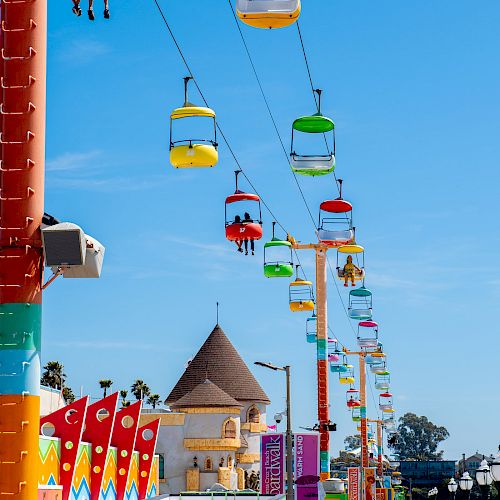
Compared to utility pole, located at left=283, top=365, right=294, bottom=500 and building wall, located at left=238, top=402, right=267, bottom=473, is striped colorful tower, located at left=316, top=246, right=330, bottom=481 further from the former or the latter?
building wall, located at left=238, top=402, right=267, bottom=473

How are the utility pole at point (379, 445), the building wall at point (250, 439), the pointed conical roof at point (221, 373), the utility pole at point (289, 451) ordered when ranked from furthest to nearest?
→ the utility pole at point (379, 445) → the pointed conical roof at point (221, 373) → the building wall at point (250, 439) → the utility pole at point (289, 451)

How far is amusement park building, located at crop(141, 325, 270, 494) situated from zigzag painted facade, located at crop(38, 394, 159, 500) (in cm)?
2017

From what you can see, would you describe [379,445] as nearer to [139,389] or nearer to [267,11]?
[139,389]

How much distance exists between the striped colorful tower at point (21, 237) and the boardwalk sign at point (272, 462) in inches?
1137

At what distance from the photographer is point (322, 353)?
41.5 meters

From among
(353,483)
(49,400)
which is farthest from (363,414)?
(49,400)

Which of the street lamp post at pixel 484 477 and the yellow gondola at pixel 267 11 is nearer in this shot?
the yellow gondola at pixel 267 11

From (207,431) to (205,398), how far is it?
7.23ft

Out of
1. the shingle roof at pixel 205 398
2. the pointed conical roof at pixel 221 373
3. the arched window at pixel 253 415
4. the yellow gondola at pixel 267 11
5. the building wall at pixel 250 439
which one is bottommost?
the building wall at pixel 250 439

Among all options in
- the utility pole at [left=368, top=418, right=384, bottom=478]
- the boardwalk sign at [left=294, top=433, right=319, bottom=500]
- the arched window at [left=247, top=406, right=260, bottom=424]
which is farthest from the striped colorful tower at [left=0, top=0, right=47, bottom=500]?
the utility pole at [left=368, top=418, right=384, bottom=478]

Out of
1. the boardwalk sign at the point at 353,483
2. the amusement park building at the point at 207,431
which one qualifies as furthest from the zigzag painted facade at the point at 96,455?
the amusement park building at the point at 207,431

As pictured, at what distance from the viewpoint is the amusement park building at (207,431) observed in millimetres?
71625

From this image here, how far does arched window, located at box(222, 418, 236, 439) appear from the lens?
7275 cm

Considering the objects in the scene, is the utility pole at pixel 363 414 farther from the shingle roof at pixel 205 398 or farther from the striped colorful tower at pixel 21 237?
the striped colorful tower at pixel 21 237
